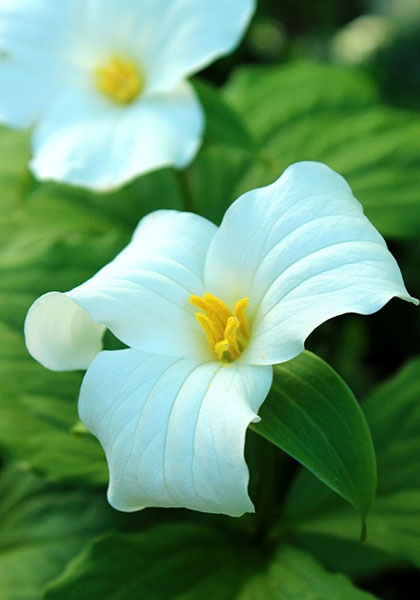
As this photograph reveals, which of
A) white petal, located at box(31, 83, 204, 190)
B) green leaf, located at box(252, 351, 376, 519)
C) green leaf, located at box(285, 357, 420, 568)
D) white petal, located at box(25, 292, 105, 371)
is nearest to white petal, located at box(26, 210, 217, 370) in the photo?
white petal, located at box(25, 292, 105, 371)

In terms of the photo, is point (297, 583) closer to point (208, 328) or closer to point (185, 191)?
point (208, 328)

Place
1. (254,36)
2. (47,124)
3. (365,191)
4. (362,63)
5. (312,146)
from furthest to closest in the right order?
(254,36)
(362,63)
(312,146)
(365,191)
(47,124)

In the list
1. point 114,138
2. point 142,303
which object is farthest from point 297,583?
point 114,138

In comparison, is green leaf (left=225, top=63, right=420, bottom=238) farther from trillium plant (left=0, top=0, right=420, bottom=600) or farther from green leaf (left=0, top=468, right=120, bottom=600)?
green leaf (left=0, top=468, right=120, bottom=600)

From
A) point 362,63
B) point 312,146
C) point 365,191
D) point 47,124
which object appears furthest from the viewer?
point 362,63

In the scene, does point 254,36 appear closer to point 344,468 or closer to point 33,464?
point 33,464

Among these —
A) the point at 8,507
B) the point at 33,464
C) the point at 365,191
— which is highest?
the point at 365,191

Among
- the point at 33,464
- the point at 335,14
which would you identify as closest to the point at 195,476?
the point at 33,464
